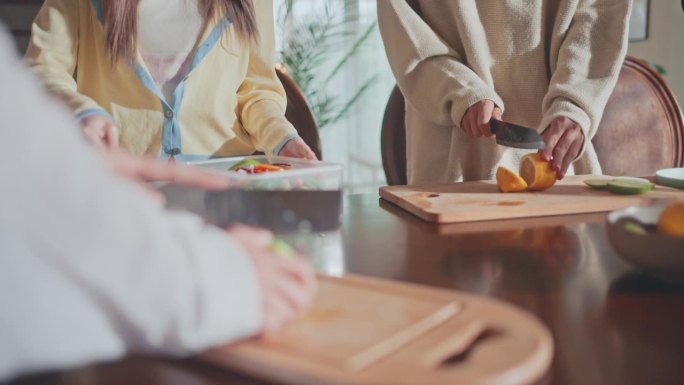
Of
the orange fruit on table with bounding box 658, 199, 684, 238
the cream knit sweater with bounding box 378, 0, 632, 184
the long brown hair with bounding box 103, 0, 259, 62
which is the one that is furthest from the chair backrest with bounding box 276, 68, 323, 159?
the orange fruit on table with bounding box 658, 199, 684, 238

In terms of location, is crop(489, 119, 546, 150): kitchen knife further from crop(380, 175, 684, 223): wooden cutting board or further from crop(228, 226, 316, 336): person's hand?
crop(228, 226, 316, 336): person's hand

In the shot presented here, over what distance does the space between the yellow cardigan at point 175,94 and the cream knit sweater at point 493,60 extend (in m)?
0.33

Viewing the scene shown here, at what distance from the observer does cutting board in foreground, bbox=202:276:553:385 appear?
0.44 meters

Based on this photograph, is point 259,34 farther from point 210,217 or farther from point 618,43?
point 210,217

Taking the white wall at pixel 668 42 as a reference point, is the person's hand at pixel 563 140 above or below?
below

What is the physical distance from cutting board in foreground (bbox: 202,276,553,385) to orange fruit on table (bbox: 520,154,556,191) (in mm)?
653

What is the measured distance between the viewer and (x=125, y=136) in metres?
1.42

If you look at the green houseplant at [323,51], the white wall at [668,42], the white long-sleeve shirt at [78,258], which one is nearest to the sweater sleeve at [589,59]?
the white long-sleeve shirt at [78,258]

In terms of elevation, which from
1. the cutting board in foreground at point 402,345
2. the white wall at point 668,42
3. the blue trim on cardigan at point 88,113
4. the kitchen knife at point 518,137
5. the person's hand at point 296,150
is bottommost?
the cutting board in foreground at point 402,345

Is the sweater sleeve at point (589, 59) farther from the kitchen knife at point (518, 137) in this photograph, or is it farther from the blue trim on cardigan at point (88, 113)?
the blue trim on cardigan at point (88, 113)

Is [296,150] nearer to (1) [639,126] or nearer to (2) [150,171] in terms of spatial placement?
(2) [150,171]

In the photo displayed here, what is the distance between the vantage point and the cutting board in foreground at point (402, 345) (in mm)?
437

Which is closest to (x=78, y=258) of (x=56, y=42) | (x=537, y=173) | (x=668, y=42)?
(x=537, y=173)

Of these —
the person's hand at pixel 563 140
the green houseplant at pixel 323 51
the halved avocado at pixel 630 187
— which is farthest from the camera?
the green houseplant at pixel 323 51
